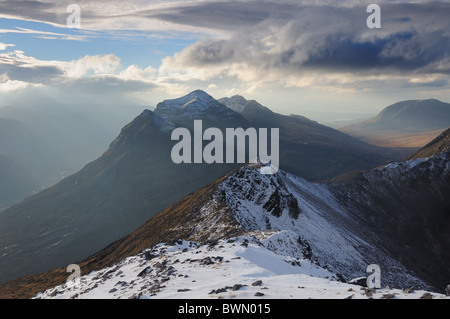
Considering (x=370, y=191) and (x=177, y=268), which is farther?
(x=370, y=191)

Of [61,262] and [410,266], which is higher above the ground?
[410,266]

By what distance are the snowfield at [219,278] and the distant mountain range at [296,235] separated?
20cm

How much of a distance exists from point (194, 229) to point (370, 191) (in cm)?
10866


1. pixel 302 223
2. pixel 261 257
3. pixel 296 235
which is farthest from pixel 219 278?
pixel 302 223

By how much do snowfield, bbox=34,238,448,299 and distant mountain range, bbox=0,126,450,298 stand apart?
204 millimetres

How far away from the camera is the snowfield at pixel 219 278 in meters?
19.6

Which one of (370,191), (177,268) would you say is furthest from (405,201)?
(177,268)

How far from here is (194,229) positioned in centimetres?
6781

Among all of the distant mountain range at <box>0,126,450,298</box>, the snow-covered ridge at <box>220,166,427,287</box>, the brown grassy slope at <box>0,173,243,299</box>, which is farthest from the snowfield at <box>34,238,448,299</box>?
the snow-covered ridge at <box>220,166,427,287</box>

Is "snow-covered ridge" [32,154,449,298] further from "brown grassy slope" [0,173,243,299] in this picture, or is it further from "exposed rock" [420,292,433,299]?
"brown grassy slope" [0,173,243,299]

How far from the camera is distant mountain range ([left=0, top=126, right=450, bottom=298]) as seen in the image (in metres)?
32.0
